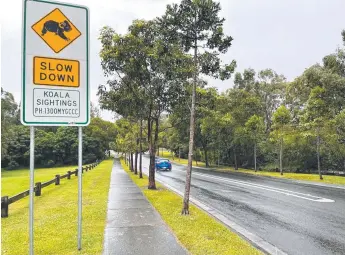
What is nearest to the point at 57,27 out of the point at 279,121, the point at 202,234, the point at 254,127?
the point at 202,234

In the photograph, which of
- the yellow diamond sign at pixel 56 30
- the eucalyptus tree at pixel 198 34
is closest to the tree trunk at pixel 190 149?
the eucalyptus tree at pixel 198 34

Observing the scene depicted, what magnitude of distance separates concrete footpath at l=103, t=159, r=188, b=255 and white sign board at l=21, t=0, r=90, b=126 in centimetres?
262

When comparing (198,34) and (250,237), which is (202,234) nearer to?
(250,237)

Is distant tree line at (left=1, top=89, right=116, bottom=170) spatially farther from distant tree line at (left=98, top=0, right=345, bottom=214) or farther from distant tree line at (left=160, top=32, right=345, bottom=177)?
distant tree line at (left=98, top=0, right=345, bottom=214)

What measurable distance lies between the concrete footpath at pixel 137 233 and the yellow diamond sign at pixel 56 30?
3.83 meters

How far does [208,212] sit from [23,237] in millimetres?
5744

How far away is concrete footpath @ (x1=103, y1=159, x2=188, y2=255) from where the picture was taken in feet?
19.9

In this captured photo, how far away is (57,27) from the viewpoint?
209 inches

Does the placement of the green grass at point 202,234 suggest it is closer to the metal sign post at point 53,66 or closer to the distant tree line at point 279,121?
the metal sign post at point 53,66

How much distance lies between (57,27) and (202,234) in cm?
533

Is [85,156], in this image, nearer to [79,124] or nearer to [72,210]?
[72,210]

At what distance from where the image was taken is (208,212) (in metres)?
10.6

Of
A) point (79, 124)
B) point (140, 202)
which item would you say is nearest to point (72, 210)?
point (140, 202)

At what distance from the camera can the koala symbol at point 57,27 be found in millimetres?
5188
